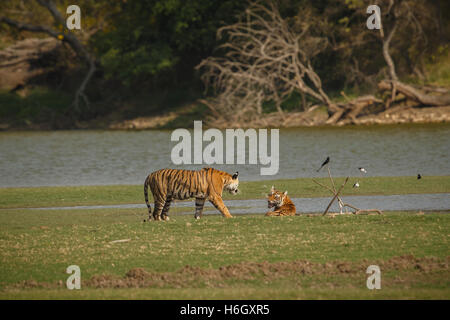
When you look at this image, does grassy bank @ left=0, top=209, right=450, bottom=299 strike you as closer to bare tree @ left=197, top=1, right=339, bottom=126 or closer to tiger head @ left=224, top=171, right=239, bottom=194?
tiger head @ left=224, top=171, right=239, bottom=194

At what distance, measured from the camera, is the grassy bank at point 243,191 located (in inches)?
810

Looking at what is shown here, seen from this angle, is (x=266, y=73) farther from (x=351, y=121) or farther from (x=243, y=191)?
(x=243, y=191)

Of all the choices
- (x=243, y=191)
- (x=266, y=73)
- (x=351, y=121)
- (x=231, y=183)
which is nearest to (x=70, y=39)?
(x=266, y=73)

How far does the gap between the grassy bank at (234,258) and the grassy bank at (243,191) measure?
4.90 metres

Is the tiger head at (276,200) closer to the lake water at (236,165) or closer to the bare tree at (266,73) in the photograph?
the lake water at (236,165)

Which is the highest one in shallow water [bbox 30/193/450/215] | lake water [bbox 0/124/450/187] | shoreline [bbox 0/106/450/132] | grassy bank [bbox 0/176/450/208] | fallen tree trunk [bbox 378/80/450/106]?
fallen tree trunk [bbox 378/80/450/106]

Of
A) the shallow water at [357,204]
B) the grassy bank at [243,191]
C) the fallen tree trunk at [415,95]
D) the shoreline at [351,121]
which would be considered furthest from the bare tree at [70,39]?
the shallow water at [357,204]

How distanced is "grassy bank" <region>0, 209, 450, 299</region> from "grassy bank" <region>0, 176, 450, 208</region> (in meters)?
4.90

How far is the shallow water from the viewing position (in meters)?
17.8

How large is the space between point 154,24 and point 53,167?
73.4 ft

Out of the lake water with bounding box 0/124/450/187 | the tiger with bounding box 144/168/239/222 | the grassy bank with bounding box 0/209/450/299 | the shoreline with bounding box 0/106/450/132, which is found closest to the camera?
the grassy bank with bounding box 0/209/450/299

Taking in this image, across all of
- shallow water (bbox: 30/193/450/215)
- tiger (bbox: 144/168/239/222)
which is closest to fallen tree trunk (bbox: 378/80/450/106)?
shallow water (bbox: 30/193/450/215)

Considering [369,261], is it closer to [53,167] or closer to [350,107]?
[53,167]

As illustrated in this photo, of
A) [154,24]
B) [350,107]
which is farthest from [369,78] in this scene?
[154,24]
